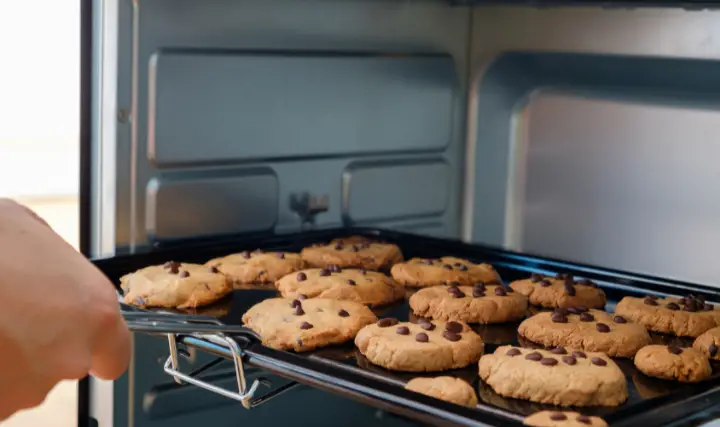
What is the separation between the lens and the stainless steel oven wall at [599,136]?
5.58 ft

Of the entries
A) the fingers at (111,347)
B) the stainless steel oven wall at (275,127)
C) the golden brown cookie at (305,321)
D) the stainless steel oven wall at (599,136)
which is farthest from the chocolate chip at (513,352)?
the fingers at (111,347)

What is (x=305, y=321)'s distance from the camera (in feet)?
4.40

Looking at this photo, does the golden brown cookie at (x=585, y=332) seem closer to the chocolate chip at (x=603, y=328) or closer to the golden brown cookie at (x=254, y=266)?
the chocolate chip at (x=603, y=328)

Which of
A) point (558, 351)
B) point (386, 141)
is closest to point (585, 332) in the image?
point (558, 351)

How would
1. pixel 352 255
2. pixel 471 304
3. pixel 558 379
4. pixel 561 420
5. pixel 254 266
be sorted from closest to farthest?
pixel 561 420
pixel 558 379
pixel 471 304
pixel 254 266
pixel 352 255

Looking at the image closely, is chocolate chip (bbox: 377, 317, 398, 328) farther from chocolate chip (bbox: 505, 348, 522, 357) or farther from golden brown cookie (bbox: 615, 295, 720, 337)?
golden brown cookie (bbox: 615, 295, 720, 337)

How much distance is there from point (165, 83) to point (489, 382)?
0.71m

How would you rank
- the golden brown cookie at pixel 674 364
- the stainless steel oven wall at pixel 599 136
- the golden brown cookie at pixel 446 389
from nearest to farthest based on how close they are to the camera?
1. the golden brown cookie at pixel 446 389
2. the golden brown cookie at pixel 674 364
3. the stainless steel oven wall at pixel 599 136

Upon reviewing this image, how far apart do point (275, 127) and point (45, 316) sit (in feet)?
4.16

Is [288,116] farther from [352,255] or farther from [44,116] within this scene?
[44,116]

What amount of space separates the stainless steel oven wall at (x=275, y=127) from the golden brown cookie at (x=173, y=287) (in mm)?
90

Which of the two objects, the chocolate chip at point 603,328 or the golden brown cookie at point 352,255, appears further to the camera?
the golden brown cookie at point 352,255

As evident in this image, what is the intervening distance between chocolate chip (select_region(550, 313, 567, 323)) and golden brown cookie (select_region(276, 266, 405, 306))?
0.28m

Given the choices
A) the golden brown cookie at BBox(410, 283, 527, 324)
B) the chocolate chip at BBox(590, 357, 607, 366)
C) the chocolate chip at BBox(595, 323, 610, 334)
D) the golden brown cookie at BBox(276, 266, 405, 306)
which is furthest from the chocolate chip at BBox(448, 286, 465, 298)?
the chocolate chip at BBox(590, 357, 607, 366)
